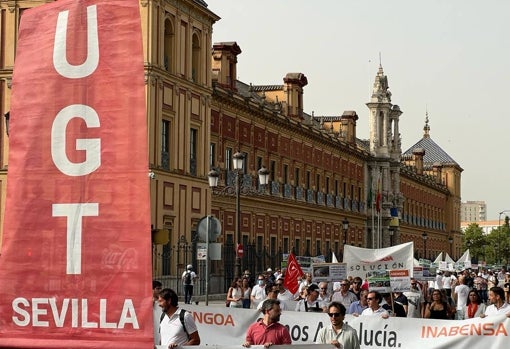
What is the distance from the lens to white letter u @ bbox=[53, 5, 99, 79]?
5285 mm

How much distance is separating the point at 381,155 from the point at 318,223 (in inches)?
698

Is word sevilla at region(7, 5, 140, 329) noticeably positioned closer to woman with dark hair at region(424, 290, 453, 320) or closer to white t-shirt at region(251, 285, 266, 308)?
woman with dark hair at region(424, 290, 453, 320)

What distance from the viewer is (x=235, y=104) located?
46.9 metres

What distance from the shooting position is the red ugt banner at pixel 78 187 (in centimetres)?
516

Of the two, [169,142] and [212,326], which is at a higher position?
[169,142]

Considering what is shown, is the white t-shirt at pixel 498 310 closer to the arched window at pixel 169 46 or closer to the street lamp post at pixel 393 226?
the arched window at pixel 169 46

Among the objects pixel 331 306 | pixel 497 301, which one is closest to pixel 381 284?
pixel 497 301

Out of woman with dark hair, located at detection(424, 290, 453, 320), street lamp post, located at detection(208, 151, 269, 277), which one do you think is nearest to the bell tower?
street lamp post, located at detection(208, 151, 269, 277)

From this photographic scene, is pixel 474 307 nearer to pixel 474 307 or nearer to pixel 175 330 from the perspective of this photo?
pixel 474 307

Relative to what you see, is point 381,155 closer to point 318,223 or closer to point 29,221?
point 318,223

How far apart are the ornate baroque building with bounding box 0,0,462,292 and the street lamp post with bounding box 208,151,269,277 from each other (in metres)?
0.30

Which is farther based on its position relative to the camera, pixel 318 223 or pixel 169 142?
pixel 318 223

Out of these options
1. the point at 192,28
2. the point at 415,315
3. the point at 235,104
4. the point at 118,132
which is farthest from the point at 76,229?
the point at 235,104

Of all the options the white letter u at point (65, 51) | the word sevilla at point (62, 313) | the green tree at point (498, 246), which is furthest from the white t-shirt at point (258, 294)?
the green tree at point (498, 246)
